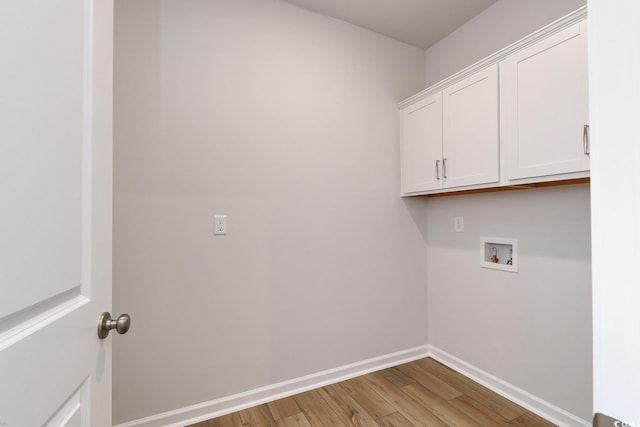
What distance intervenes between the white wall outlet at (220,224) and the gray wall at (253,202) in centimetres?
3

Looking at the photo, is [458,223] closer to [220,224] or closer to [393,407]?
[393,407]

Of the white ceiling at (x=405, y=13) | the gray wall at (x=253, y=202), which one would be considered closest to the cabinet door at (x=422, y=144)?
the gray wall at (x=253, y=202)

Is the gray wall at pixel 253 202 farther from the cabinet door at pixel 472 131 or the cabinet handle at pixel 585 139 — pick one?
the cabinet handle at pixel 585 139

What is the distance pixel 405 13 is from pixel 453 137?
105 cm

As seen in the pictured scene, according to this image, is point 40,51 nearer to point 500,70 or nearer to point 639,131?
point 639,131

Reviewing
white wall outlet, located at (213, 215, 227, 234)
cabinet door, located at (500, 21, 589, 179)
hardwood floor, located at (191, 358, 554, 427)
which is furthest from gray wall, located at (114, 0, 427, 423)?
cabinet door, located at (500, 21, 589, 179)

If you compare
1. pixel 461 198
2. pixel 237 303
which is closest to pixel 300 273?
pixel 237 303

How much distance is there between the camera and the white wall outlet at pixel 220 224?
71.2 inches

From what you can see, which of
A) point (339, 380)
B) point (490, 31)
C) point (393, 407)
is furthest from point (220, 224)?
point (490, 31)

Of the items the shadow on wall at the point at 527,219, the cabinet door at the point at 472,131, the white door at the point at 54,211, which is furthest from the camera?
the cabinet door at the point at 472,131

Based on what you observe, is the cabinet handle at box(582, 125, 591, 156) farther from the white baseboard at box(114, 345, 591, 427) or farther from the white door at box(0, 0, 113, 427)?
the white door at box(0, 0, 113, 427)

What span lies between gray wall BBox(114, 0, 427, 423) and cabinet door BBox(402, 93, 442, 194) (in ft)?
0.39

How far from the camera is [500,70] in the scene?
1711 mm

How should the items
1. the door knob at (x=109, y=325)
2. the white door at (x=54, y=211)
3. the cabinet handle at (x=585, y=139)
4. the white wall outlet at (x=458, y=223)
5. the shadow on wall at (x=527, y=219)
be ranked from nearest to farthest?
the white door at (x=54, y=211) → the door knob at (x=109, y=325) → the cabinet handle at (x=585, y=139) → the shadow on wall at (x=527, y=219) → the white wall outlet at (x=458, y=223)
